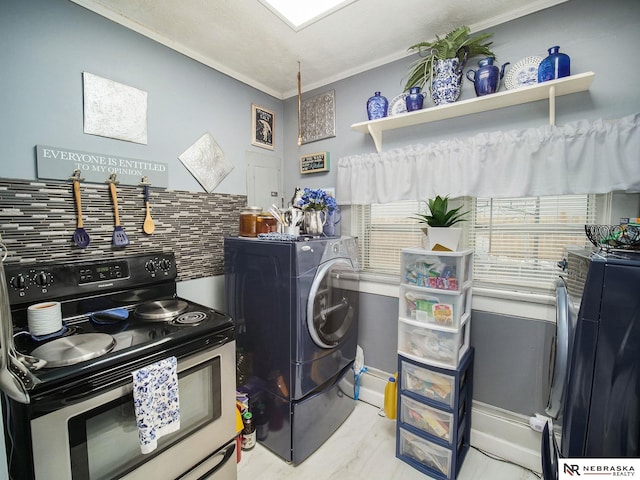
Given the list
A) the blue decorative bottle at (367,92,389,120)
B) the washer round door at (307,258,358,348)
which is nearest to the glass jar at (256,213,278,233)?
the washer round door at (307,258,358,348)

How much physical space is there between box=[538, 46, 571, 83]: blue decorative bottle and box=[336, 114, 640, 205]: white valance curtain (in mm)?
251

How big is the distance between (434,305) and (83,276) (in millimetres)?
1827

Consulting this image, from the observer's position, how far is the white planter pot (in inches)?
60.9

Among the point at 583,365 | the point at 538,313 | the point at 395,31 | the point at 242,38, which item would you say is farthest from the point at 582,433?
the point at 242,38

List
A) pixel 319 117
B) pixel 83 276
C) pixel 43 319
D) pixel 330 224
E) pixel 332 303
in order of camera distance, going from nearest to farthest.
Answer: pixel 43 319, pixel 83 276, pixel 332 303, pixel 330 224, pixel 319 117

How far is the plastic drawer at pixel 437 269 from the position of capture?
1.54 metres

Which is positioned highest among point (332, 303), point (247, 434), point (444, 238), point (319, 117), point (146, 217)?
point (319, 117)

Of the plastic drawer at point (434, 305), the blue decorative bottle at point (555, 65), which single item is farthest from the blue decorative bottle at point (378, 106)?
the plastic drawer at point (434, 305)

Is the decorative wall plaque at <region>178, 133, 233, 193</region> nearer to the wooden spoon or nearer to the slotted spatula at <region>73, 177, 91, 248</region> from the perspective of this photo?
the wooden spoon

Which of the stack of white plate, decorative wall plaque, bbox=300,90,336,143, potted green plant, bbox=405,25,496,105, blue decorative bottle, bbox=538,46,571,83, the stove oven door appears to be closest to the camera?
the stove oven door

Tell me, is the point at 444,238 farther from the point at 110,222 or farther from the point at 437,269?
the point at 110,222

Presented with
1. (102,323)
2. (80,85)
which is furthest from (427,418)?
(80,85)

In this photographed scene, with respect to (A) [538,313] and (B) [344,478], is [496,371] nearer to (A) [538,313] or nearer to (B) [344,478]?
(A) [538,313]

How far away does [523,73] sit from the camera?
154 cm
